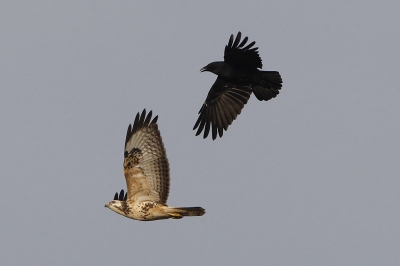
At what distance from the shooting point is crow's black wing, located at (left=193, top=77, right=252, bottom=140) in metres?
16.8

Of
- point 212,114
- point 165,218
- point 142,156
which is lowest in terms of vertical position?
point 165,218

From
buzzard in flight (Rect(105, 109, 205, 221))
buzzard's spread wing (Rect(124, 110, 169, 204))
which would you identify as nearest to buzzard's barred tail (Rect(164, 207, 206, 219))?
buzzard in flight (Rect(105, 109, 205, 221))

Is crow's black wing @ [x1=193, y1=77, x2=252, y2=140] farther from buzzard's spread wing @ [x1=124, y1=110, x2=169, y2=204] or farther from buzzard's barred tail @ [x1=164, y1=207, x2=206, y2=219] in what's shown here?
buzzard's barred tail @ [x1=164, y1=207, x2=206, y2=219]

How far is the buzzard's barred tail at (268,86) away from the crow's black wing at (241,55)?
0.32m

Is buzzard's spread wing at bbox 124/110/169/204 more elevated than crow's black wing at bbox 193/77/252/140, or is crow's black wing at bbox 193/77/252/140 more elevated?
crow's black wing at bbox 193/77/252/140

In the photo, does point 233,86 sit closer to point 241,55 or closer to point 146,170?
point 241,55

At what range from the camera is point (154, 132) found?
13375mm

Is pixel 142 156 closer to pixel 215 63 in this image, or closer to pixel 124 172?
pixel 124 172

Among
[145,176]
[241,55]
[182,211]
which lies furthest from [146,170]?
[241,55]

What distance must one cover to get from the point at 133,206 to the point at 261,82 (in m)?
4.84

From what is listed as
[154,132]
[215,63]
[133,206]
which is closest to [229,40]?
[215,63]

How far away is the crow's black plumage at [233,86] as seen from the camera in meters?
16.0

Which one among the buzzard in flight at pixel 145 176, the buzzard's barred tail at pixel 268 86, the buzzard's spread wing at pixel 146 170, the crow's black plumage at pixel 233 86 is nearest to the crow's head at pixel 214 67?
the crow's black plumage at pixel 233 86

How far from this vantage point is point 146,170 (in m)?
13.1
